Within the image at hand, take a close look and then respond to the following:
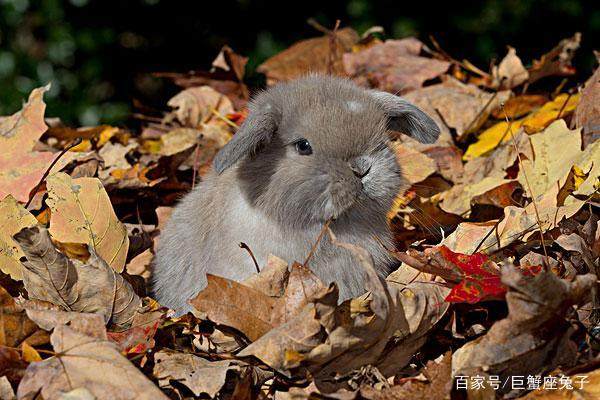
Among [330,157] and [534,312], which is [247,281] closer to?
[330,157]

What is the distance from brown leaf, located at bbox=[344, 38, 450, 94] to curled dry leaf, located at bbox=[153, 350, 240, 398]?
2324 millimetres

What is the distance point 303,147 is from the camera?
2.51 metres

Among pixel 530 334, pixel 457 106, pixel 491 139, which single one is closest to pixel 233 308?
pixel 530 334

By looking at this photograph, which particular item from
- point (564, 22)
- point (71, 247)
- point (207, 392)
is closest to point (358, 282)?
Answer: point (207, 392)

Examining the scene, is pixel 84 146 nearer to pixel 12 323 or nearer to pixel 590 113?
pixel 12 323

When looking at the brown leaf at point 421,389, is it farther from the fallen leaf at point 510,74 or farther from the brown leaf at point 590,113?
the fallen leaf at point 510,74

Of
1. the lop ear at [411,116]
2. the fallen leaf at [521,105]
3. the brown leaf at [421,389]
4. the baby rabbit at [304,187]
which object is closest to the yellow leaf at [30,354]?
the baby rabbit at [304,187]

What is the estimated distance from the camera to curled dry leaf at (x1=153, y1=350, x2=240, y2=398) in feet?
6.61

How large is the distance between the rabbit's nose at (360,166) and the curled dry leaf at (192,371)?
725mm

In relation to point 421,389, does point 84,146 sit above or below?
below

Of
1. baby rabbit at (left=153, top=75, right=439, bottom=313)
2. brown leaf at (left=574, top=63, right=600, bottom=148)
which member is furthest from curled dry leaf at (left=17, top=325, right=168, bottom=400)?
brown leaf at (left=574, top=63, right=600, bottom=148)

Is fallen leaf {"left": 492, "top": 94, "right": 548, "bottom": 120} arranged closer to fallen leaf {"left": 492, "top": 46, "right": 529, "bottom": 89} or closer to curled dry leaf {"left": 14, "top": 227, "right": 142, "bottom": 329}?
fallen leaf {"left": 492, "top": 46, "right": 529, "bottom": 89}

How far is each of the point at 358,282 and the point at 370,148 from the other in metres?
0.44

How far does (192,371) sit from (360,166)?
84 cm
